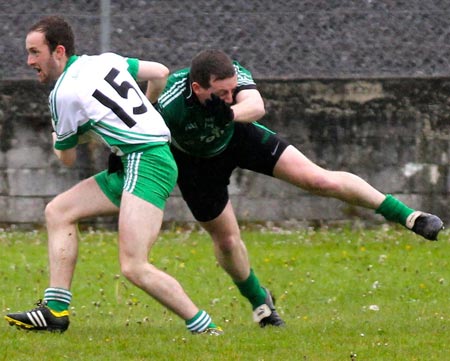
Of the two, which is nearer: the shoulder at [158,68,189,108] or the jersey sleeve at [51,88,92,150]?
the jersey sleeve at [51,88,92,150]

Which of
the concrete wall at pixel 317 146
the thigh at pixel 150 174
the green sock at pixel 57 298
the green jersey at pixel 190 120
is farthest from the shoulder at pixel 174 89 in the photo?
the concrete wall at pixel 317 146

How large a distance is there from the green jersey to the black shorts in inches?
3.0

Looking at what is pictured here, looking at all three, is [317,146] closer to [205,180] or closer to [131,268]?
[205,180]

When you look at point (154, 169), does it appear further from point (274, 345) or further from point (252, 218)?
point (252, 218)

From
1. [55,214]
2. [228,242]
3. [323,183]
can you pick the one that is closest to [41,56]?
[55,214]

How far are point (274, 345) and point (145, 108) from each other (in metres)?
1.59

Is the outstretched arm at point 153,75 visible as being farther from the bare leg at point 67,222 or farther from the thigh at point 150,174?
the bare leg at point 67,222

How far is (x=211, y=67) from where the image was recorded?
8227mm

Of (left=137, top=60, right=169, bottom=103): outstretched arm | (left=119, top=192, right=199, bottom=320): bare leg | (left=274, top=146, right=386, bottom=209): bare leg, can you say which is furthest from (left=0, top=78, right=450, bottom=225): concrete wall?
(left=119, top=192, right=199, bottom=320): bare leg

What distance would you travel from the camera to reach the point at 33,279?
466 inches

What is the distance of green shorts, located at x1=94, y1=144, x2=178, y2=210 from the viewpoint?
26.2 feet

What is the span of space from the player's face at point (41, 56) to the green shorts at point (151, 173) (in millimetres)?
670

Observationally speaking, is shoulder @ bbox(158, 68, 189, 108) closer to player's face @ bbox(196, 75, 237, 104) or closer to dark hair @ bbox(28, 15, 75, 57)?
player's face @ bbox(196, 75, 237, 104)

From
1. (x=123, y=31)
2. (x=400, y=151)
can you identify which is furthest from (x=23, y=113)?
(x=400, y=151)
